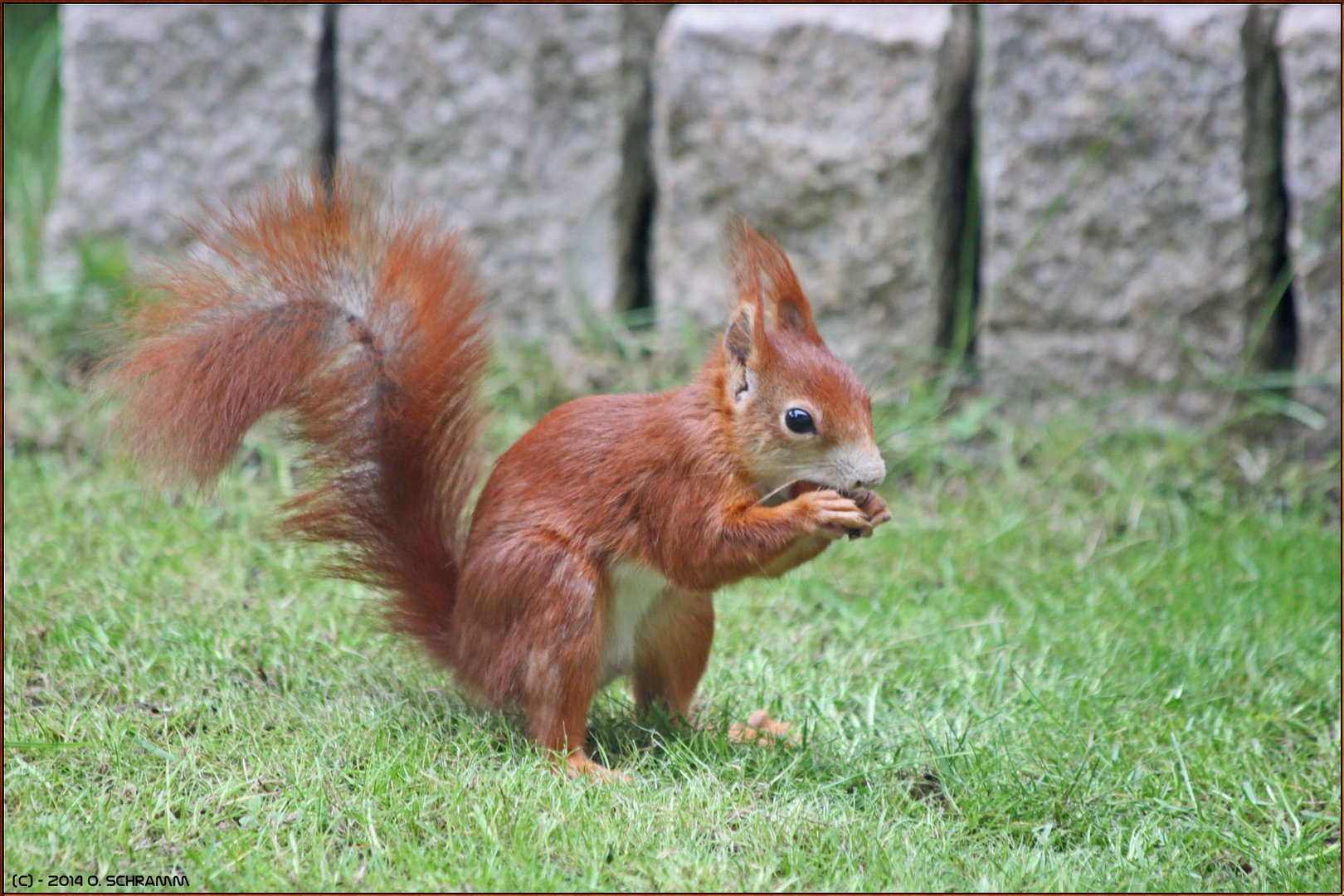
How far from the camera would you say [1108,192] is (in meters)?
3.93

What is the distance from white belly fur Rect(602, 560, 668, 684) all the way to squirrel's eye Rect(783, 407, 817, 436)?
0.33 m

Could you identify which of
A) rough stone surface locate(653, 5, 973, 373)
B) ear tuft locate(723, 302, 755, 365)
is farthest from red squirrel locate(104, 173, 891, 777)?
rough stone surface locate(653, 5, 973, 373)

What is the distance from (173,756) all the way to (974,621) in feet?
5.72

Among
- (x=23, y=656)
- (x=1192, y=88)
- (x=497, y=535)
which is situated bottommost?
(x=23, y=656)

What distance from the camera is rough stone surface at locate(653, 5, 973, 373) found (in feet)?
12.9

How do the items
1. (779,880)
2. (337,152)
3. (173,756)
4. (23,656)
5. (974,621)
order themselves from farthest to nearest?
(337,152)
(974,621)
(23,656)
(173,756)
(779,880)

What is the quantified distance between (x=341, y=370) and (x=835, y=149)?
2140 mm

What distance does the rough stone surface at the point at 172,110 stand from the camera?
4176 mm

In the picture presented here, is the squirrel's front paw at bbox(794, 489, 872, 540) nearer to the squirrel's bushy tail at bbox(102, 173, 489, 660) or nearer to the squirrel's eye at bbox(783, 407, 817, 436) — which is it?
the squirrel's eye at bbox(783, 407, 817, 436)

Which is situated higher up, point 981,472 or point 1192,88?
point 1192,88

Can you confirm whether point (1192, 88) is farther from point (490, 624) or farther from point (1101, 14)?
point (490, 624)

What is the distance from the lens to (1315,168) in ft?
12.3

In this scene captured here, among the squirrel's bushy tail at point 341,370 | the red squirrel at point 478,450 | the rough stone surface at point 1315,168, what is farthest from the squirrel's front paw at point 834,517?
the rough stone surface at point 1315,168

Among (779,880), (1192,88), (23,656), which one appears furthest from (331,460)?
(1192,88)
